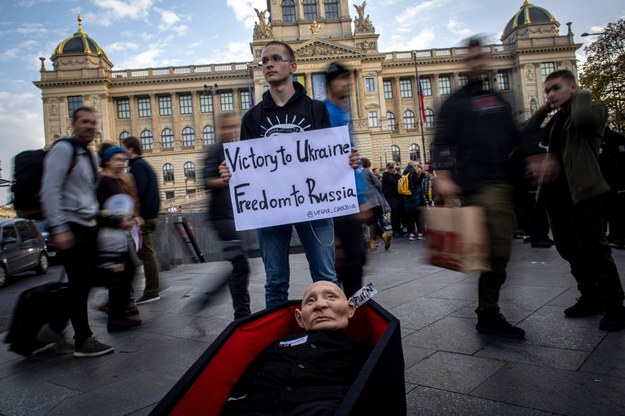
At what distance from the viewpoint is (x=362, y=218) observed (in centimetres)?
330

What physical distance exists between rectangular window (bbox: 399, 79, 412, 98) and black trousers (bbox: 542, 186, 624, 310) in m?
61.9

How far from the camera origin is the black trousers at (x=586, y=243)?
3396 millimetres

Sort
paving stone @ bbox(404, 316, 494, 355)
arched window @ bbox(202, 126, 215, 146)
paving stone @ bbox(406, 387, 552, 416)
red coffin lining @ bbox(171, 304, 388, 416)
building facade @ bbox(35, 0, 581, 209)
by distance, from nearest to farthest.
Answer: red coffin lining @ bbox(171, 304, 388, 416), paving stone @ bbox(406, 387, 552, 416), paving stone @ bbox(404, 316, 494, 355), building facade @ bbox(35, 0, 581, 209), arched window @ bbox(202, 126, 215, 146)

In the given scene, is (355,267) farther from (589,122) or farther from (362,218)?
(589,122)

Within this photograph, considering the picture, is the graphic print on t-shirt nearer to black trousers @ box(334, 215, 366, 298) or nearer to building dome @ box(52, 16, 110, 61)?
black trousers @ box(334, 215, 366, 298)

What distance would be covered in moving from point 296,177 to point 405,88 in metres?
64.1

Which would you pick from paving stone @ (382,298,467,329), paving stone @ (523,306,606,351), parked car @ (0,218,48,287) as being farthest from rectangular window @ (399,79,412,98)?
paving stone @ (523,306,606,351)

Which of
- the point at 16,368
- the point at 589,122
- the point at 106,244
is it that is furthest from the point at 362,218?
the point at 16,368

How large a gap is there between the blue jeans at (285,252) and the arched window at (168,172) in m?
59.9

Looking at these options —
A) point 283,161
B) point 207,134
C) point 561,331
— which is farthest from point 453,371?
point 207,134

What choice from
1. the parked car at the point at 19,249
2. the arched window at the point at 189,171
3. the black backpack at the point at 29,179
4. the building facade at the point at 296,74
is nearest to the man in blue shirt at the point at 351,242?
the black backpack at the point at 29,179

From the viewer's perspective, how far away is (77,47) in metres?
60.2

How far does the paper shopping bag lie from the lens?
95.0 inches

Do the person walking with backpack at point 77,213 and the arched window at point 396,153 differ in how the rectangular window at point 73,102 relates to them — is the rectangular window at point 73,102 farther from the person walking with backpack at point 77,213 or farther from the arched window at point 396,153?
the person walking with backpack at point 77,213
